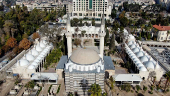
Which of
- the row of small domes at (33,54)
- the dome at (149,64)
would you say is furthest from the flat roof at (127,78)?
the row of small domes at (33,54)

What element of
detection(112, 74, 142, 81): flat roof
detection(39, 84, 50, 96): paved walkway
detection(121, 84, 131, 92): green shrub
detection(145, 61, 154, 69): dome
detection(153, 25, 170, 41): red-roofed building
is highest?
detection(153, 25, 170, 41): red-roofed building

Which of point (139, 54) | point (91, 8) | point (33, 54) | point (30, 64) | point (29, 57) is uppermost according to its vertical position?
point (91, 8)

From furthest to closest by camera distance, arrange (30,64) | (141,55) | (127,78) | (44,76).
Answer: (141,55) < (30,64) < (44,76) < (127,78)

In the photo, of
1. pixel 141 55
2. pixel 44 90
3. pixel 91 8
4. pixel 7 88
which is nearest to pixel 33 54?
pixel 7 88

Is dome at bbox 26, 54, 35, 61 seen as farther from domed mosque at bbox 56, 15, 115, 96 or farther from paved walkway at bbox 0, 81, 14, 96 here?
domed mosque at bbox 56, 15, 115, 96

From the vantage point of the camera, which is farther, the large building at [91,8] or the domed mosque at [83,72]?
the large building at [91,8]

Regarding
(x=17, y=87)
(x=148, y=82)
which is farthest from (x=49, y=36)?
(x=148, y=82)

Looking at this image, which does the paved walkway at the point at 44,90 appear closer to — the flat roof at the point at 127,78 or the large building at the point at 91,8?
the flat roof at the point at 127,78

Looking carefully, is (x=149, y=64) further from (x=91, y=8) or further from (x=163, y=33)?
(x=91, y=8)

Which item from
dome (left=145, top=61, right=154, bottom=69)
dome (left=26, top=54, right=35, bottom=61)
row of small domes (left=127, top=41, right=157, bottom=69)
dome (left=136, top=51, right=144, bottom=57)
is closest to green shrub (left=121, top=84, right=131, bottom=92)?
dome (left=145, top=61, right=154, bottom=69)
